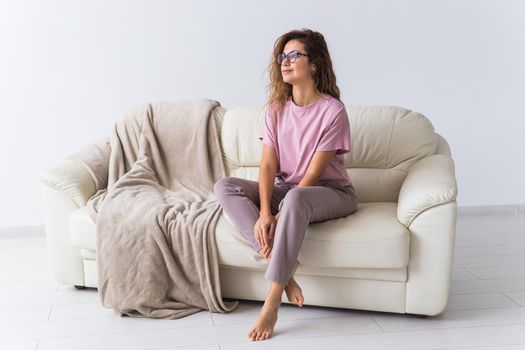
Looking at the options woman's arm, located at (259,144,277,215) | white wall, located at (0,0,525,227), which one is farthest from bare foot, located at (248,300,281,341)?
white wall, located at (0,0,525,227)

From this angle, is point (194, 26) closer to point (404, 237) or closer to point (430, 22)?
point (430, 22)

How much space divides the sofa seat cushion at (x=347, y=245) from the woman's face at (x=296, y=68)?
1.91ft

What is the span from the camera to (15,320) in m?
2.57

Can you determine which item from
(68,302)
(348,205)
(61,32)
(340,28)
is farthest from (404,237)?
(61,32)

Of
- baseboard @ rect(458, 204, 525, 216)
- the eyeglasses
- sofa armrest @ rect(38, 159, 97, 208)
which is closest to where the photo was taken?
the eyeglasses

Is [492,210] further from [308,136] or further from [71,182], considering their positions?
[71,182]

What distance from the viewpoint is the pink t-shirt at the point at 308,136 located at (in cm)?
261

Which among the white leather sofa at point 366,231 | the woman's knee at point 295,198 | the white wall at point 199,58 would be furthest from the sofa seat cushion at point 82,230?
the white wall at point 199,58

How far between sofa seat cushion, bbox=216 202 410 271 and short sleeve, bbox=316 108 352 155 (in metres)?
0.28

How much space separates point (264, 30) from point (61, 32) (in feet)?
3.81

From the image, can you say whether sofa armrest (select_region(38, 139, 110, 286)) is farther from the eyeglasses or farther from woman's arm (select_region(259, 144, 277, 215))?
the eyeglasses

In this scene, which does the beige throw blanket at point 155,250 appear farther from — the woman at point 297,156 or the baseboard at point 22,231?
the baseboard at point 22,231

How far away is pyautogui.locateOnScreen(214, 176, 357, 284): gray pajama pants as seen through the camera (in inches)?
91.2

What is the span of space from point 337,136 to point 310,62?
0.32m
